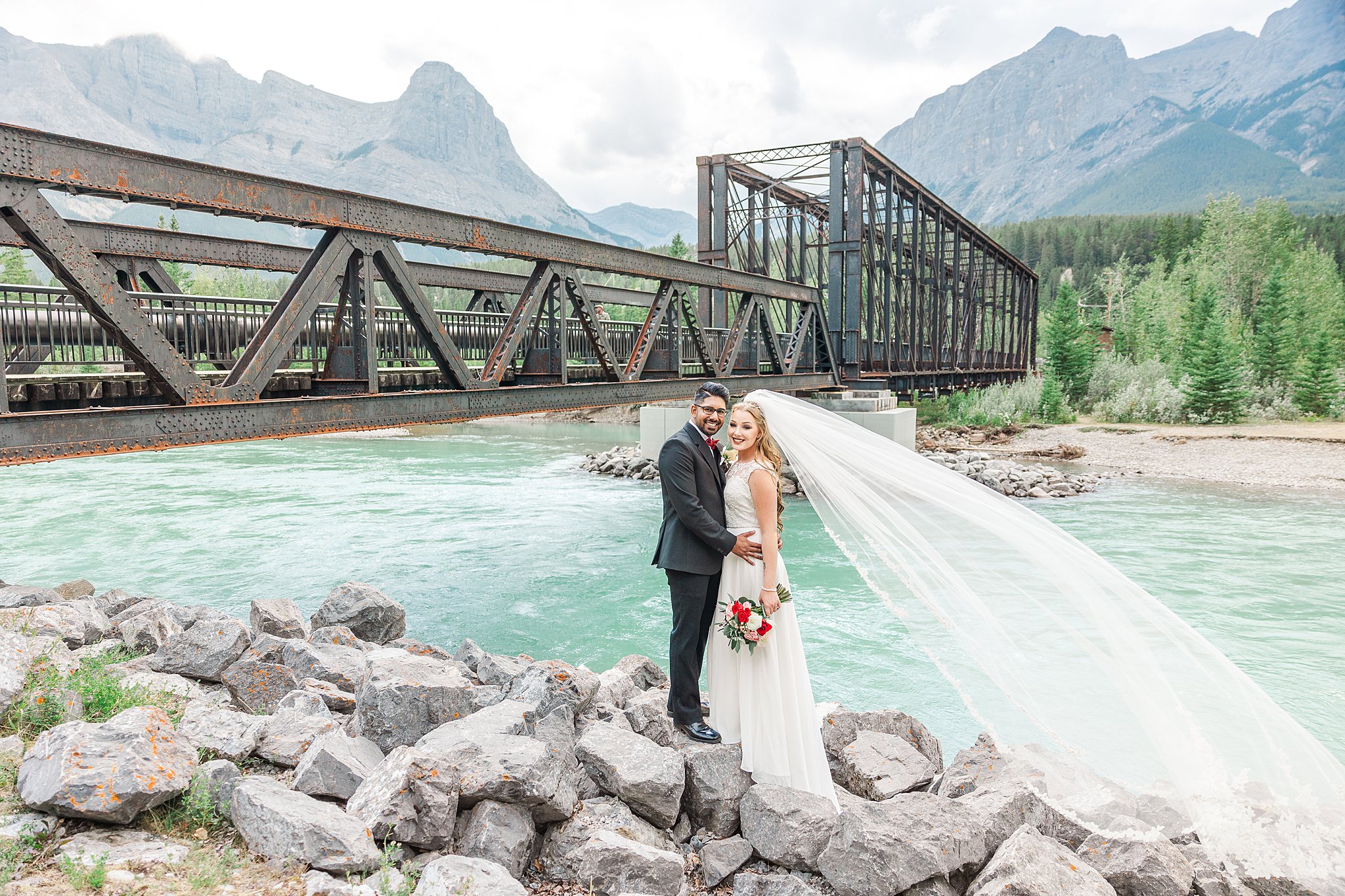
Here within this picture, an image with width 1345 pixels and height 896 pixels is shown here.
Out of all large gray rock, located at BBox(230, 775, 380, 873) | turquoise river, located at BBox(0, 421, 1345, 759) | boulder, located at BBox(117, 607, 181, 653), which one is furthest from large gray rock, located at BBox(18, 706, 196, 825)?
turquoise river, located at BBox(0, 421, 1345, 759)

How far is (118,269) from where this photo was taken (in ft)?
40.2

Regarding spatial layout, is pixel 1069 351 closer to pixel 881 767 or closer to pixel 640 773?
pixel 881 767

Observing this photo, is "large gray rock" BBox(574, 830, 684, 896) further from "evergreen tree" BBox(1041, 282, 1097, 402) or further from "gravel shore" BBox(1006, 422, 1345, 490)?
"evergreen tree" BBox(1041, 282, 1097, 402)

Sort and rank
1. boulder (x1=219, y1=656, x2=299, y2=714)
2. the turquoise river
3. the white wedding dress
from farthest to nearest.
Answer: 1. the turquoise river
2. boulder (x1=219, y1=656, x2=299, y2=714)
3. the white wedding dress

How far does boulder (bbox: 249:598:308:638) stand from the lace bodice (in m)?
5.01

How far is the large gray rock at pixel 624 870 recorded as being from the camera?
389 cm

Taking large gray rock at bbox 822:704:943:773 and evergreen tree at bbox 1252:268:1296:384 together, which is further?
evergreen tree at bbox 1252:268:1296:384

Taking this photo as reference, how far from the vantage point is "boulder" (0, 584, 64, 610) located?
323 inches

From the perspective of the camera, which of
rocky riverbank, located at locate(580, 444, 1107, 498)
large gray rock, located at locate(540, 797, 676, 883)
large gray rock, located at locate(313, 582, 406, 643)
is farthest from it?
rocky riverbank, located at locate(580, 444, 1107, 498)

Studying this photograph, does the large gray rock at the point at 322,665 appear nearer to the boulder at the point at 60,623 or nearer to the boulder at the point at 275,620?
the boulder at the point at 275,620

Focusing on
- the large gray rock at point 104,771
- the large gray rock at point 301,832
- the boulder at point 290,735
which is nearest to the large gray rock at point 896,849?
the large gray rock at point 301,832

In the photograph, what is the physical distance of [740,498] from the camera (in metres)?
4.70

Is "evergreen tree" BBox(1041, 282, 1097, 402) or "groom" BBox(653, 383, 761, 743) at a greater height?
"evergreen tree" BBox(1041, 282, 1097, 402)

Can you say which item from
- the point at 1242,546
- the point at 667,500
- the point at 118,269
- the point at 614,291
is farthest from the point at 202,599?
the point at 1242,546
